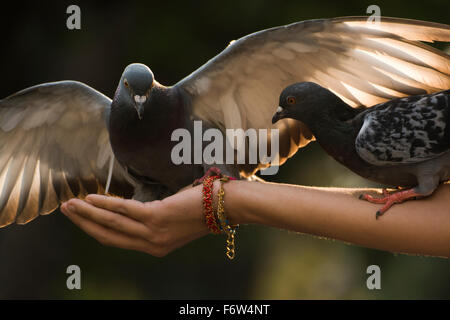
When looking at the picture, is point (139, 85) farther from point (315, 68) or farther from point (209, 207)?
point (315, 68)

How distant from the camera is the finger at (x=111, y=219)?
2.99 metres

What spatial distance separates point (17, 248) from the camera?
6926 mm

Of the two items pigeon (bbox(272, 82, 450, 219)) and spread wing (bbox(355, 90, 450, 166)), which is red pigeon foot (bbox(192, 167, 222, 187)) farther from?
spread wing (bbox(355, 90, 450, 166))

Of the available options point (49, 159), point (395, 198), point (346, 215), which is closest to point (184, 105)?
point (49, 159)

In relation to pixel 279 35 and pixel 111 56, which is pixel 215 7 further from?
pixel 279 35

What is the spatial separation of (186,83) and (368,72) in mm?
924

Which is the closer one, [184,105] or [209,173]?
[209,173]

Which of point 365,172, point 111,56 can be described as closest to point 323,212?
point 365,172

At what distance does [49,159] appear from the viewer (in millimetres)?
3654

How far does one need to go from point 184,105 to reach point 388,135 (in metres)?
1.16

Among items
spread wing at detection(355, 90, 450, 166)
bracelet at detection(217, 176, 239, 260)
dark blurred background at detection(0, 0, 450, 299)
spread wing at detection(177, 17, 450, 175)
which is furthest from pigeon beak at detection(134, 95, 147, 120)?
dark blurred background at detection(0, 0, 450, 299)

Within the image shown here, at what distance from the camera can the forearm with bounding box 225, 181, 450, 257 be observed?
257 centimetres

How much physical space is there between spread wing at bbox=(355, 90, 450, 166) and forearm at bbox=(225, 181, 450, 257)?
22cm

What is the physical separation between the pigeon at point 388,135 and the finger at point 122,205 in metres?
0.84
